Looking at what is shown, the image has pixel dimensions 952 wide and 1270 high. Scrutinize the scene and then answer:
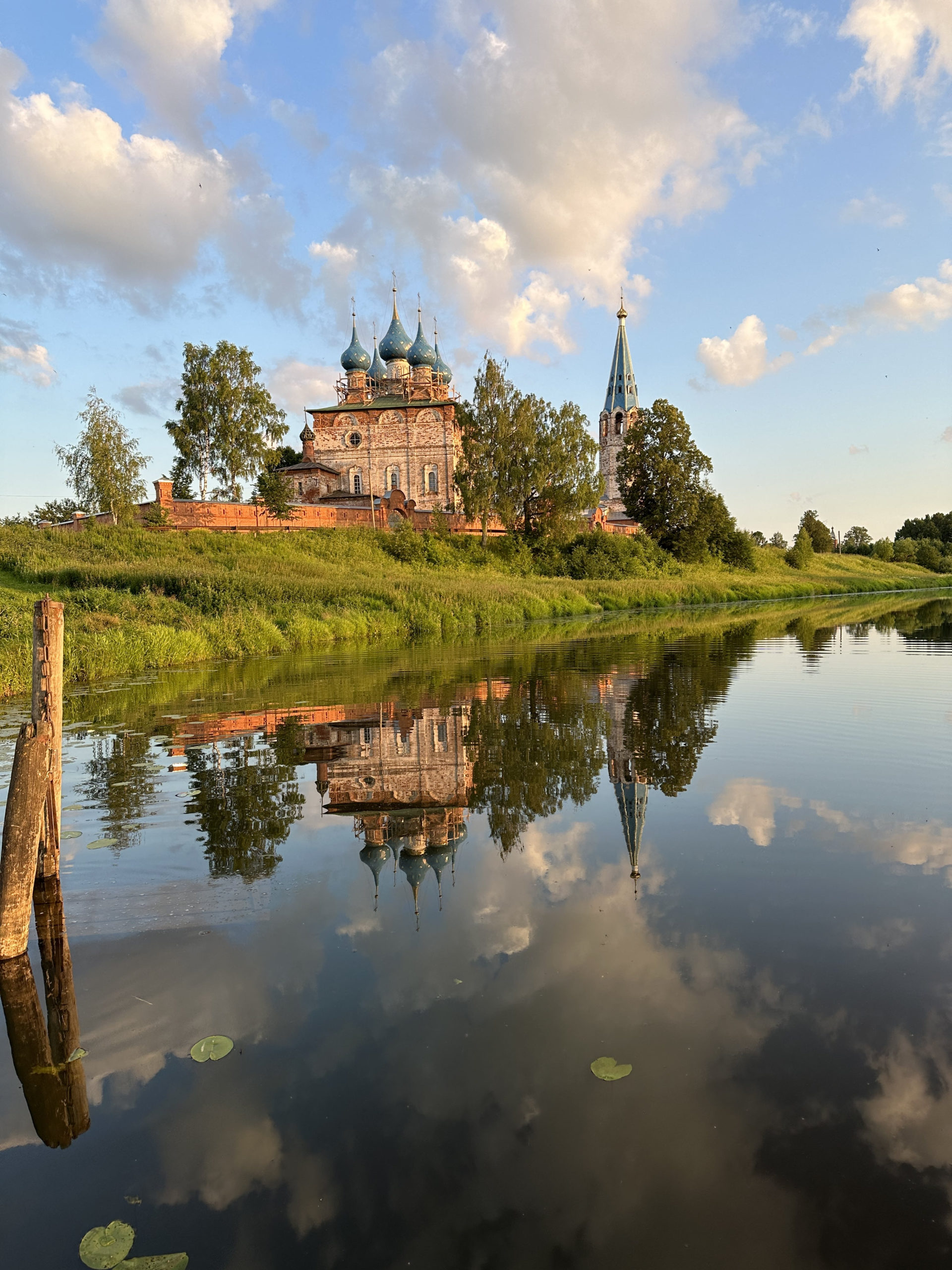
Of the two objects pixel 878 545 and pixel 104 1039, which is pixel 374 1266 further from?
pixel 878 545

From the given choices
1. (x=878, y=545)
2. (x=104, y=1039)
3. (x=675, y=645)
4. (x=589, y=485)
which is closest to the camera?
(x=104, y=1039)

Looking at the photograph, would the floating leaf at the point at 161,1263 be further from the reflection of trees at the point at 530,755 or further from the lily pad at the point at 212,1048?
the reflection of trees at the point at 530,755

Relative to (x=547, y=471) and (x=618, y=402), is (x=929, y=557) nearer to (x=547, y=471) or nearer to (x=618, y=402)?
(x=618, y=402)

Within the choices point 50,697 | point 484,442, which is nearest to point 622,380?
point 484,442

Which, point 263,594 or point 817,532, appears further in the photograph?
point 817,532

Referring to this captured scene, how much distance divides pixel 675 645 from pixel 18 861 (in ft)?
68.3

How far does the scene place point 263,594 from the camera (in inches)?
1064

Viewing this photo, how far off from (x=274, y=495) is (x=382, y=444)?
69.0 ft

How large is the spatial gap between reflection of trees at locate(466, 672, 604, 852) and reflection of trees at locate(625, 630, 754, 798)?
1.90 ft

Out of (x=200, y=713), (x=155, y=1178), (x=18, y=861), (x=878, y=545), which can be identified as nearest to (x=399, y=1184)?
(x=155, y=1178)

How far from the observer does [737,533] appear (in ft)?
220

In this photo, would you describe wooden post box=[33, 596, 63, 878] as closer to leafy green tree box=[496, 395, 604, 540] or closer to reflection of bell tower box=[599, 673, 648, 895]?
reflection of bell tower box=[599, 673, 648, 895]

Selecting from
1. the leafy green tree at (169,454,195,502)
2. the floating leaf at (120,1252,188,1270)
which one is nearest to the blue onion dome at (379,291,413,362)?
the leafy green tree at (169,454,195,502)

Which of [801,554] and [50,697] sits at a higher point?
[801,554]
